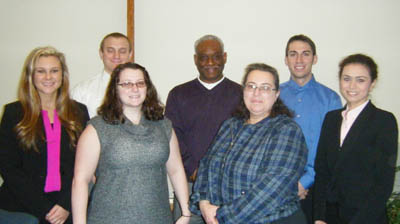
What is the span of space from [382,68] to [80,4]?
296 centimetres

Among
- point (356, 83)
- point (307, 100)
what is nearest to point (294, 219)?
point (356, 83)

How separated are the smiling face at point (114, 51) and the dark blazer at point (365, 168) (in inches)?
63.4

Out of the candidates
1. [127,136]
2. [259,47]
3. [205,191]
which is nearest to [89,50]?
[259,47]

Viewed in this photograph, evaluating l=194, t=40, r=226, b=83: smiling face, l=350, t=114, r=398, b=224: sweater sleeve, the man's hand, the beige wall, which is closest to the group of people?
l=350, t=114, r=398, b=224: sweater sleeve

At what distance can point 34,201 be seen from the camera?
5.77 ft

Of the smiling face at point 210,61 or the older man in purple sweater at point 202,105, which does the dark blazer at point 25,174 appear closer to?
the older man in purple sweater at point 202,105

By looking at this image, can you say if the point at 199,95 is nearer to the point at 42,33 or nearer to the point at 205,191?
the point at 205,191

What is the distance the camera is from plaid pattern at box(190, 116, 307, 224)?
57.5 inches

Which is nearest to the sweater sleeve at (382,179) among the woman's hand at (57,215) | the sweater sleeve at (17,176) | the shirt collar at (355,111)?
the shirt collar at (355,111)

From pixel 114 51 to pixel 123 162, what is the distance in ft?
3.86

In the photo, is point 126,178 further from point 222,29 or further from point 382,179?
point 222,29

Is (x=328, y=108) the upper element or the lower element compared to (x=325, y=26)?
lower

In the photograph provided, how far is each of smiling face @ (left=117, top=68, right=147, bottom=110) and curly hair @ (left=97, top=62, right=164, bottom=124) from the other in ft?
0.08

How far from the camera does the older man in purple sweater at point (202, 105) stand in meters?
2.29
